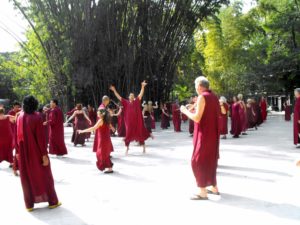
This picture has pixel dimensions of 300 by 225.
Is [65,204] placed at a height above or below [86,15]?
below

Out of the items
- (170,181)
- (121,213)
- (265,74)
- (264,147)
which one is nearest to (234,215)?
(121,213)

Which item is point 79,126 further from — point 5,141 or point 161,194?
point 161,194

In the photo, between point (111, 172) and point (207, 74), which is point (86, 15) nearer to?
point (111, 172)

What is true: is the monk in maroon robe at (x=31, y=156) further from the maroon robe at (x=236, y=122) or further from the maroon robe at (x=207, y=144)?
the maroon robe at (x=236, y=122)

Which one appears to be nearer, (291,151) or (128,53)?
(291,151)

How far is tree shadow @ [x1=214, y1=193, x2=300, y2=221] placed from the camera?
16.8 feet

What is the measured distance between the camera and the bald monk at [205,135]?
5.79m

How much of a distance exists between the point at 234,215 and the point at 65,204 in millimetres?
2415

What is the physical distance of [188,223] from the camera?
4.84 meters

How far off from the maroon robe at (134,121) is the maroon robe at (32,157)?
604 cm

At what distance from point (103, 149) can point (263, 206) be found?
3.80m

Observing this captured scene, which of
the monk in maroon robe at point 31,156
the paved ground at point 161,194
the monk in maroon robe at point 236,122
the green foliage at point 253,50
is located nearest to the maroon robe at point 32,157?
the monk in maroon robe at point 31,156

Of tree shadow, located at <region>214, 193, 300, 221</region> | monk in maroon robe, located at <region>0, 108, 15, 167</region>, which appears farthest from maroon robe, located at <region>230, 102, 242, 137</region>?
tree shadow, located at <region>214, 193, 300, 221</region>

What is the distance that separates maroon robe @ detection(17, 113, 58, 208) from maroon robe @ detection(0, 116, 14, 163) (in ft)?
13.5
